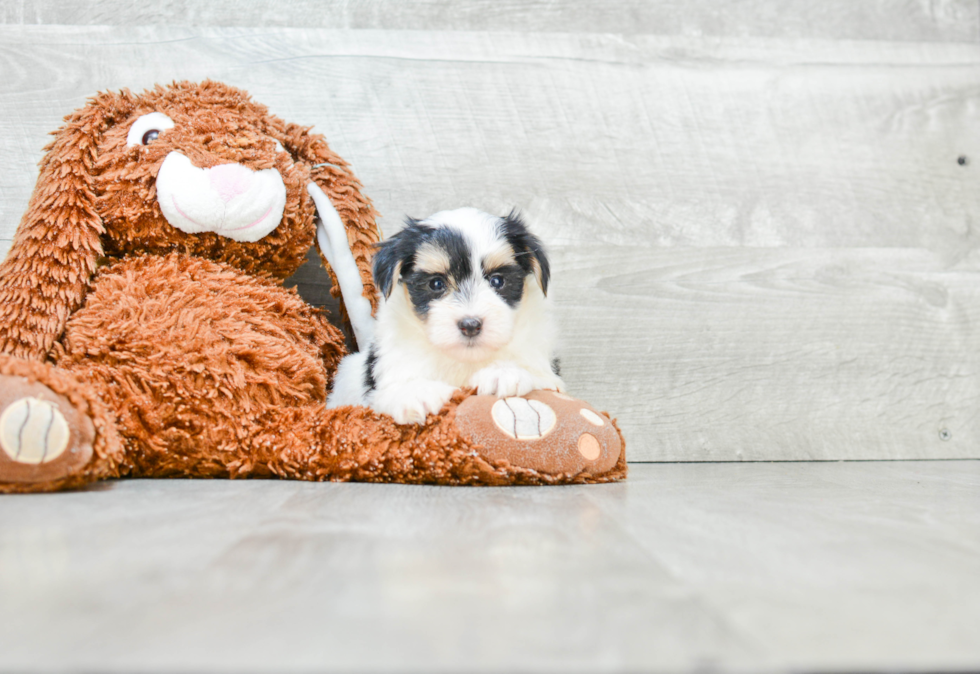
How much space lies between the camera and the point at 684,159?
243 centimetres

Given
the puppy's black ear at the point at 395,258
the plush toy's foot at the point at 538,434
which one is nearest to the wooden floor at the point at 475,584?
the plush toy's foot at the point at 538,434

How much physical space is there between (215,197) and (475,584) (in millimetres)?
1310

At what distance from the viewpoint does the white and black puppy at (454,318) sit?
171cm

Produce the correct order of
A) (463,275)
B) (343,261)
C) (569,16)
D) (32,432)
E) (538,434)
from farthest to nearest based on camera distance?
(569,16), (343,261), (463,275), (538,434), (32,432)

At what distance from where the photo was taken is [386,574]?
0.87 metres

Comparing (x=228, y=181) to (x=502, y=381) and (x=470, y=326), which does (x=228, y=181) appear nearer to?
(x=470, y=326)

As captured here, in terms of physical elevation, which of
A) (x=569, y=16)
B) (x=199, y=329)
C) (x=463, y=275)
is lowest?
(x=199, y=329)

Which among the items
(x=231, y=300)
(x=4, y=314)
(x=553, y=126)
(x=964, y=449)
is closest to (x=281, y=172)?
(x=231, y=300)

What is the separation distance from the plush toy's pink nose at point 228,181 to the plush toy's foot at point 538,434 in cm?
77

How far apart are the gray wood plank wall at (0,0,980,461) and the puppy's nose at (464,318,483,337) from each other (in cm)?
73

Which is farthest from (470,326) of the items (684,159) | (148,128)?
(684,159)

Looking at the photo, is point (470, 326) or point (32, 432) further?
Answer: point (470, 326)

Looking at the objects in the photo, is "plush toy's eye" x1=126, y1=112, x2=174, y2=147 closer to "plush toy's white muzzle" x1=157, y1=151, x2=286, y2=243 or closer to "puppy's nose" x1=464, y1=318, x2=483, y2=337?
"plush toy's white muzzle" x1=157, y1=151, x2=286, y2=243

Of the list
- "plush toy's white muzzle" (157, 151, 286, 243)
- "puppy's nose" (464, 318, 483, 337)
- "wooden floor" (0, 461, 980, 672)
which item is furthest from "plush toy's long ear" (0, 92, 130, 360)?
"puppy's nose" (464, 318, 483, 337)
